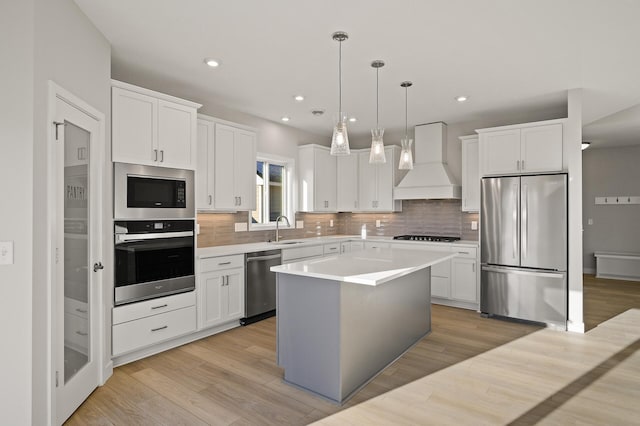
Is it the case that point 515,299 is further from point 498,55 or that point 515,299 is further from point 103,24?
point 103,24

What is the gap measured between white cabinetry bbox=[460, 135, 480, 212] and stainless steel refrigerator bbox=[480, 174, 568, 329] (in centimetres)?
50

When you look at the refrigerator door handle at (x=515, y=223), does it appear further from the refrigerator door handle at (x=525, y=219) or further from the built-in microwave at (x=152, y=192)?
the built-in microwave at (x=152, y=192)

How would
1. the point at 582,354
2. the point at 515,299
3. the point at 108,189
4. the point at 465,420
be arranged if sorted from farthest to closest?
the point at 515,299
the point at 582,354
the point at 108,189
the point at 465,420

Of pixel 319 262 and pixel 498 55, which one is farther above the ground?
pixel 498 55

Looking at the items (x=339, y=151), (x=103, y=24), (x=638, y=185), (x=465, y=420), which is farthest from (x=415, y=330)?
(x=638, y=185)

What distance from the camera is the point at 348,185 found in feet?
20.9

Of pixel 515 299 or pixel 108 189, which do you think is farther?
pixel 515 299

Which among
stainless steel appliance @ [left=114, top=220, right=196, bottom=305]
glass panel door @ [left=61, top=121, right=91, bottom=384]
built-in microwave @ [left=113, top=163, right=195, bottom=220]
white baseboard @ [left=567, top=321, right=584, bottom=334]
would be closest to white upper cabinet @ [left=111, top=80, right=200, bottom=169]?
built-in microwave @ [left=113, top=163, right=195, bottom=220]

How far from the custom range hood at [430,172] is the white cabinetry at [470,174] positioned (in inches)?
7.1

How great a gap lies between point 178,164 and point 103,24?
1298 mm

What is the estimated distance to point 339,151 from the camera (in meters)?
2.83

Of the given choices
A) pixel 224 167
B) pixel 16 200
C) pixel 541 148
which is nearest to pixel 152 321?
pixel 16 200

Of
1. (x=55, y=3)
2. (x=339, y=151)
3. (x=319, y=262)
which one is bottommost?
(x=319, y=262)

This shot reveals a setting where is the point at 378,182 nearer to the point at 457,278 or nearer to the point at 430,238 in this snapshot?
the point at 430,238
